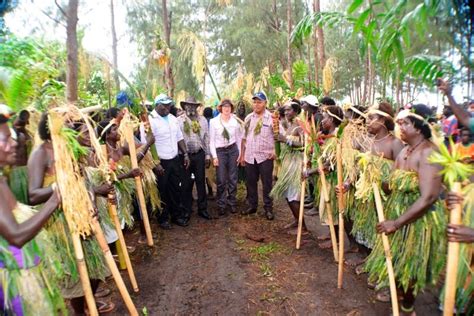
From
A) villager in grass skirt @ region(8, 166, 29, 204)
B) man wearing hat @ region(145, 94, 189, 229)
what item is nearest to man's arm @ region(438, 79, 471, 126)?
villager in grass skirt @ region(8, 166, 29, 204)

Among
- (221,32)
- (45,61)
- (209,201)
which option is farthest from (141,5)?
(45,61)

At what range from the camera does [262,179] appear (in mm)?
6098

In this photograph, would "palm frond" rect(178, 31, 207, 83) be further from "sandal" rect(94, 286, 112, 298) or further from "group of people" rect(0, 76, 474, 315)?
"sandal" rect(94, 286, 112, 298)

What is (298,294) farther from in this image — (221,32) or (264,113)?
(221,32)

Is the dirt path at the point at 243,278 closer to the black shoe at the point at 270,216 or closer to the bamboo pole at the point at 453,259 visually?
the black shoe at the point at 270,216

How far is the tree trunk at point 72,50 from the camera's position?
653 cm

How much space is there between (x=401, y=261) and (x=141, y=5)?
20884 millimetres

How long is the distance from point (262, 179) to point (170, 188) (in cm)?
153

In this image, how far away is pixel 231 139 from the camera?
242 inches

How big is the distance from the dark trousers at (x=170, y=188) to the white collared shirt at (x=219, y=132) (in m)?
0.76

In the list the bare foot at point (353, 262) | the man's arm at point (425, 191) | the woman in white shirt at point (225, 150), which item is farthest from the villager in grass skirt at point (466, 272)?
the woman in white shirt at point (225, 150)

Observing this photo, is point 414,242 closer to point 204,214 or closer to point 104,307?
point 104,307

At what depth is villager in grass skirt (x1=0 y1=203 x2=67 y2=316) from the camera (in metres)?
1.98

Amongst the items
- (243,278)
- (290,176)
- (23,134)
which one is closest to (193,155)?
(290,176)
